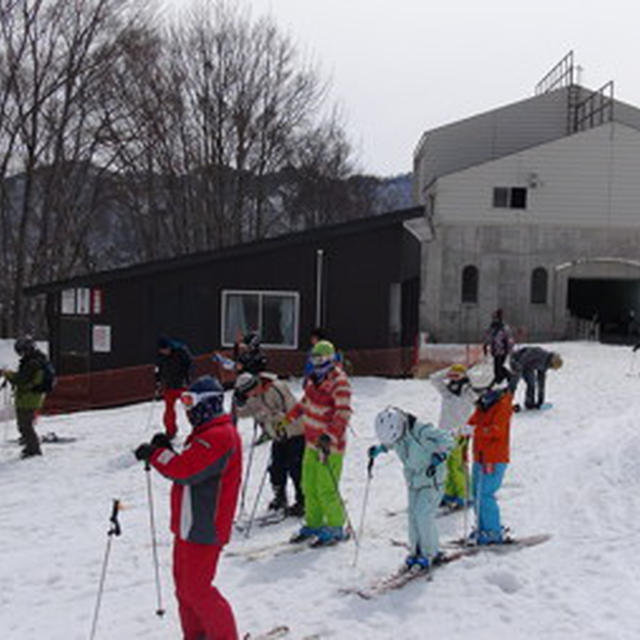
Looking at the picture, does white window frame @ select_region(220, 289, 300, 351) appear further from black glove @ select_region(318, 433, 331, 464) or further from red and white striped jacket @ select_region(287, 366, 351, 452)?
black glove @ select_region(318, 433, 331, 464)

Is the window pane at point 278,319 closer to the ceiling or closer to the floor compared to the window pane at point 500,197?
closer to the floor

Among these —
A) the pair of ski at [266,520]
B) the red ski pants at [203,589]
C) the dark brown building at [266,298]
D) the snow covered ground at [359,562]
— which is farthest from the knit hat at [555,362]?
the red ski pants at [203,589]

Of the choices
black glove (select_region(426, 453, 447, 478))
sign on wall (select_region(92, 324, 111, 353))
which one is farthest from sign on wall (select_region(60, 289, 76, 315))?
black glove (select_region(426, 453, 447, 478))

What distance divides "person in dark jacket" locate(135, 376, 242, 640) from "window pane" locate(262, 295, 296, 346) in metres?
14.9

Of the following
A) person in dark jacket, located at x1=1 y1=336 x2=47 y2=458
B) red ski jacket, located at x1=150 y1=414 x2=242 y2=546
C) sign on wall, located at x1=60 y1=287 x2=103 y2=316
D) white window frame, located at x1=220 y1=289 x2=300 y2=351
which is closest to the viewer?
red ski jacket, located at x1=150 y1=414 x2=242 y2=546

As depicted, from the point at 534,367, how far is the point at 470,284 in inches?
738

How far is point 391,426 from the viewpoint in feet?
21.2

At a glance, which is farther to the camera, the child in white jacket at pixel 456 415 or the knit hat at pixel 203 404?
the child in white jacket at pixel 456 415

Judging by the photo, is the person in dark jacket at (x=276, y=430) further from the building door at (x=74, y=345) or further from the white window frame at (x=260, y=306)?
the building door at (x=74, y=345)

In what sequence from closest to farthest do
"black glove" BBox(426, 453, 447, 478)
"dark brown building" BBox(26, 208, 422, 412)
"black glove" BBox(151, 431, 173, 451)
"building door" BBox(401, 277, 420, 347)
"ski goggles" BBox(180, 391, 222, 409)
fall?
"black glove" BBox(151, 431, 173, 451), "ski goggles" BBox(180, 391, 222, 409), "black glove" BBox(426, 453, 447, 478), "dark brown building" BBox(26, 208, 422, 412), "building door" BBox(401, 277, 420, 347)

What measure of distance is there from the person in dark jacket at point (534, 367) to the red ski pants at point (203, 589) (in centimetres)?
1047

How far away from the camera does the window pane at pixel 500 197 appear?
32.5m

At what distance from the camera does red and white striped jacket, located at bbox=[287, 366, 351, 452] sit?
7406 mm

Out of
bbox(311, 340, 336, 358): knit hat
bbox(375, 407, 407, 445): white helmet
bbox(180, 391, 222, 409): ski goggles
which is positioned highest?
bbox(311, 340, 336, 358): knit hat
